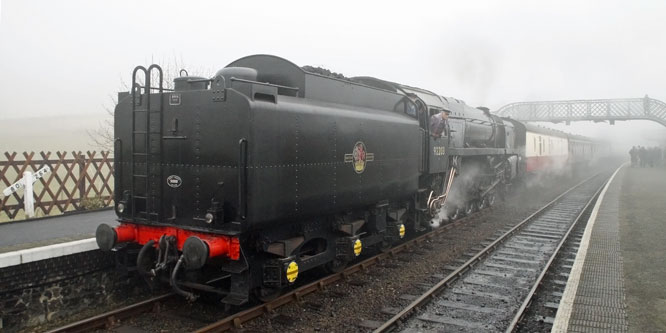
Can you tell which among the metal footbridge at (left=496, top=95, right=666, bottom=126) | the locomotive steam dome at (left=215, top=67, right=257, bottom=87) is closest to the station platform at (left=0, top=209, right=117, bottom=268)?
the locomotive steam dome at (left=215, top=67, right=257, bottom=87)

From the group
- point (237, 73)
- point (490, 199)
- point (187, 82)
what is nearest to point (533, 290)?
point (237, 73)

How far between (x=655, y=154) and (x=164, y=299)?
57.6m

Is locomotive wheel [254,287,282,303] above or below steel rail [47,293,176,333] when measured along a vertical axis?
above

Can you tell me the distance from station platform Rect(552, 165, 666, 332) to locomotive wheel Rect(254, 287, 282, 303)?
3294 millimetres

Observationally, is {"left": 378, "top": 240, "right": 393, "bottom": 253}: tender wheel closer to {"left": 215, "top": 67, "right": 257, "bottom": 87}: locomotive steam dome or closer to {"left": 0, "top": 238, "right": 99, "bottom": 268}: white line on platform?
{"left": 215, "top": 67, "right": 257, "bottom": 87}: locomotive steam dome

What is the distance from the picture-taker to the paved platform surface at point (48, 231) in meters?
6.95

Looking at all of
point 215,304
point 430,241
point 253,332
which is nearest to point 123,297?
point 215,304

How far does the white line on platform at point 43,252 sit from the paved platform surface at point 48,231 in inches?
33.5

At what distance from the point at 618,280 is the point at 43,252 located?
8.25 metres

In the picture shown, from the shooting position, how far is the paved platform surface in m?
6.95

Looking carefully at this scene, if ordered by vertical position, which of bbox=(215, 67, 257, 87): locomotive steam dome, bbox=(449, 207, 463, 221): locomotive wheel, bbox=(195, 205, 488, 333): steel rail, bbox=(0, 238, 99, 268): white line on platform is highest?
bbox=(215, 67, 257, 87): locomotive steam dome

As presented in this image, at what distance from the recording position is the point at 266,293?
5.94 m

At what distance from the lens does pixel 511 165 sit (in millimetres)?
17141

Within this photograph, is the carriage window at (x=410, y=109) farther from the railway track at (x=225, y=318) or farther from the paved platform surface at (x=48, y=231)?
the paved platform surface at (x=48, y=231)
